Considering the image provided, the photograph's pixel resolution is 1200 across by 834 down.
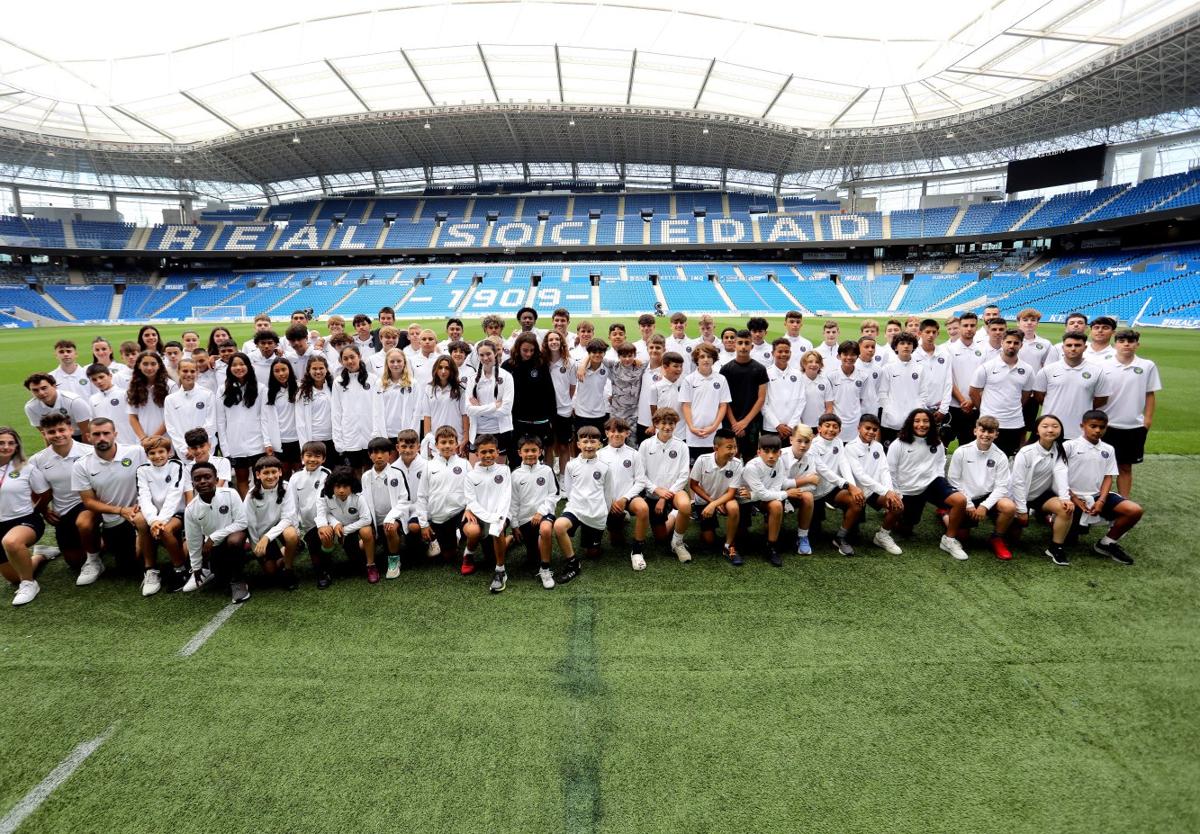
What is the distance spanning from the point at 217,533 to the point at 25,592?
5.57 feet

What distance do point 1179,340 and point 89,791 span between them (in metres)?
29.8

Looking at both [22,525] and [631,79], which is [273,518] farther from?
[631,79]

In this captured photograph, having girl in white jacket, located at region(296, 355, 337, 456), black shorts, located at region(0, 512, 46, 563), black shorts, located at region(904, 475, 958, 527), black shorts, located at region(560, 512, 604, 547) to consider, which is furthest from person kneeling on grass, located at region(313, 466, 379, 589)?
black shorts, located at region(904, 475, 958, 527)

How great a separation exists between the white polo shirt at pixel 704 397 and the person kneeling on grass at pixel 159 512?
196 inches

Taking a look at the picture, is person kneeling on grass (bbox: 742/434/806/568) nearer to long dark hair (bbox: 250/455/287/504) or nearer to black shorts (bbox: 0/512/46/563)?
long dark hair (bbox: 250/455/287/504)

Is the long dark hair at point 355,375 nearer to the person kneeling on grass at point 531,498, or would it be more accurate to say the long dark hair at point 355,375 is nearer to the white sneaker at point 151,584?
the person kneeling on grass at point 531,498

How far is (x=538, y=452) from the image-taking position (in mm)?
5324

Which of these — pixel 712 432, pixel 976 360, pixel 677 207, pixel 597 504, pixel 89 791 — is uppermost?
pixel 677 207

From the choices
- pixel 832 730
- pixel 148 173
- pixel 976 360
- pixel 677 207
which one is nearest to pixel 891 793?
pixel 832 730

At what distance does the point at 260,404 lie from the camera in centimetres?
609

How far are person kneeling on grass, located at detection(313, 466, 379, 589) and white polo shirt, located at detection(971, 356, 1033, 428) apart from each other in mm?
6920

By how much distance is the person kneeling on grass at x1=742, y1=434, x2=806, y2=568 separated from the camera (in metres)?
5.42

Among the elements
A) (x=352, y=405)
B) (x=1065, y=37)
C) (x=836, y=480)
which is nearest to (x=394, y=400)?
(x=352, y=405)

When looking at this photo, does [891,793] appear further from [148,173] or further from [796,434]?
[148,173]
